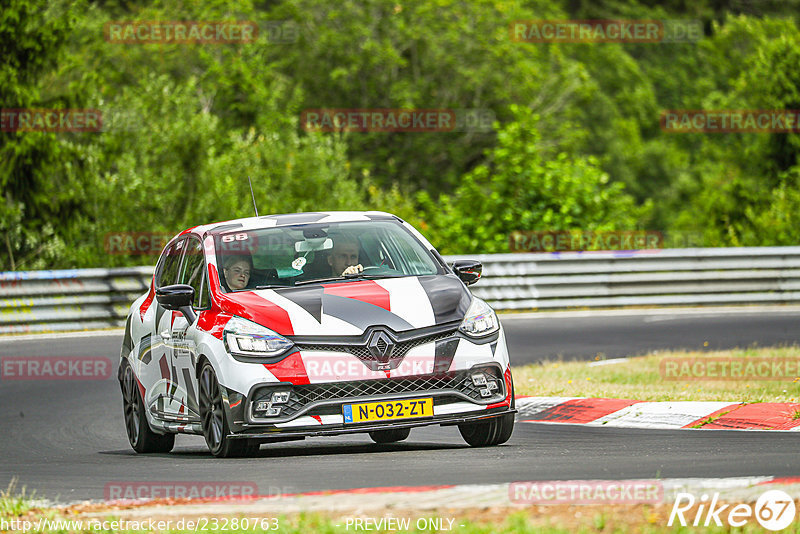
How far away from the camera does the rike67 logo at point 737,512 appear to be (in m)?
5.64

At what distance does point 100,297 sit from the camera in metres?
20.8

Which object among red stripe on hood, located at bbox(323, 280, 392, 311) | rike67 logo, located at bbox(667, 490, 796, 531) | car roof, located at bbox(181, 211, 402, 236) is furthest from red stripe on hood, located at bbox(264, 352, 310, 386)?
rike67 logo, located at bbox(667, 490, 796, 531)

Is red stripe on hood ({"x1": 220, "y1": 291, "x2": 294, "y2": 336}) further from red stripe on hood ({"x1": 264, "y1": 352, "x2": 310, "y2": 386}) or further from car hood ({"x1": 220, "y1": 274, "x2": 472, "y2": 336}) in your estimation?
red stripe on hood ({"x1": 264, "y1": 352, "x2": 310, "y2": 386})

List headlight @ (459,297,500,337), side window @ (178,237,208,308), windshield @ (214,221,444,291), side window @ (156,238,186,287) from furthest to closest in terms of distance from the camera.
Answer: side window @ (156,238,186,287) → side window @ (178,237,208,308) → windshield @ (214,221,444,291) → headlight @ (459,297,500,337)

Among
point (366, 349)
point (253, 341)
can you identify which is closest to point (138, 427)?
point (253, 341)

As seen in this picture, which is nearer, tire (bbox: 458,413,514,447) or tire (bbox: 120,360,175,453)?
tire (bbox: 458,413,514,447)

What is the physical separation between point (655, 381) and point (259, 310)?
605 centimetres

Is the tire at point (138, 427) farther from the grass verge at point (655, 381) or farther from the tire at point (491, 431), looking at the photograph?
the grass verge at point (655, 381)

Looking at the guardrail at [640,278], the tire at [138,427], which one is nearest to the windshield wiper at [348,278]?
the tire at [138,427]

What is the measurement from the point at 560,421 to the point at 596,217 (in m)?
17.2

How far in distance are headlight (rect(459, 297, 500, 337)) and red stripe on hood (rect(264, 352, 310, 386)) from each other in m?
1.08

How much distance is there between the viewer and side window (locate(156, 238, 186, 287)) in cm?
1059

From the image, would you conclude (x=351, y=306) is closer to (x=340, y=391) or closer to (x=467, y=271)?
(x=340, y=391)

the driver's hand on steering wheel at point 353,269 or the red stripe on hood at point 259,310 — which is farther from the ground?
the driver's hand on steering wheel at point 353,269
